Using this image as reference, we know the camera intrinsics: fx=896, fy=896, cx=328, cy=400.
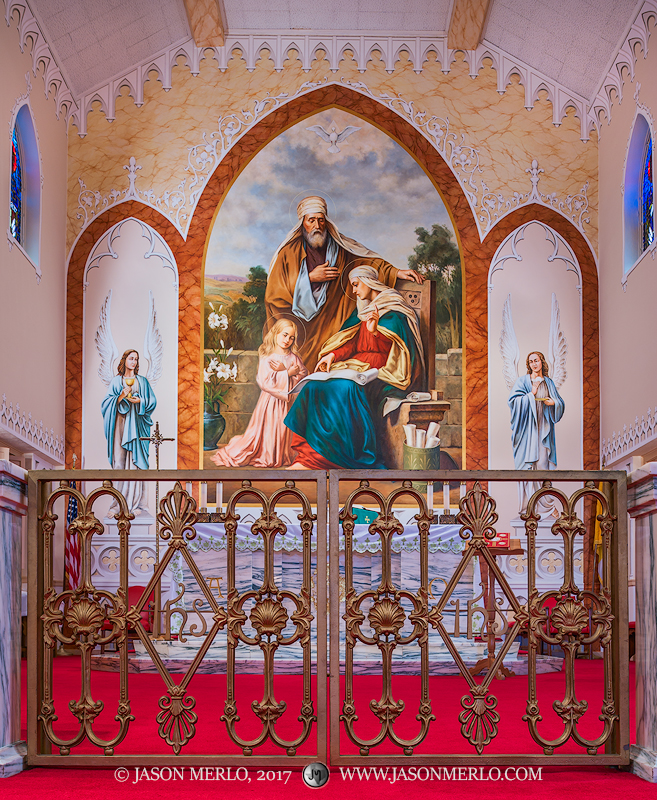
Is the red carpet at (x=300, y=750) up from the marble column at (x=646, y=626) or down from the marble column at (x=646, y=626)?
down

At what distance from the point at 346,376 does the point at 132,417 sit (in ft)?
7.96

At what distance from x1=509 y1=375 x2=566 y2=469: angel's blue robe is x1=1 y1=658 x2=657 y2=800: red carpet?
3.90 meters

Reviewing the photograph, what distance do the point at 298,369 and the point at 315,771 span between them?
7.18 m

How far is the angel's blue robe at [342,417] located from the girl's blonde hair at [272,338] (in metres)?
0.57

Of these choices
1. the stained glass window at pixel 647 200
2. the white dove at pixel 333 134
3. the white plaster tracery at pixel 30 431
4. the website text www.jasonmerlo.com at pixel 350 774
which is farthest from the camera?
the white dove at pixel 333 134

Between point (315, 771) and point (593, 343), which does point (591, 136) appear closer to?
point (593, 343)

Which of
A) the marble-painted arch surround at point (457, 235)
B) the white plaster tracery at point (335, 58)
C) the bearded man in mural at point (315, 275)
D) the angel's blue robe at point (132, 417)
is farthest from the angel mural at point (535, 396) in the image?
the angel's blue robe at point (132, 417)

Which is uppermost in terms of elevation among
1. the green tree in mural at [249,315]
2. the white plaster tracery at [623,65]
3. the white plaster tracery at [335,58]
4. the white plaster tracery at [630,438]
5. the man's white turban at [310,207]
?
the white plaster tracery at [335,58]

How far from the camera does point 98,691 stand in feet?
18.5

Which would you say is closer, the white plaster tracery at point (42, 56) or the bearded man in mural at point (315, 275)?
the white plaster tracery at point (42, 56)

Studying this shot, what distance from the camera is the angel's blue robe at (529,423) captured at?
9953mm

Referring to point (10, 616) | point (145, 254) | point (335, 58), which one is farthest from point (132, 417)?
point (10, 616)

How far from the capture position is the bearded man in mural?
33.3ft

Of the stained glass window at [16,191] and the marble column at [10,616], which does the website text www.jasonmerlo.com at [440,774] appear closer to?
the marble column at [10,616]
